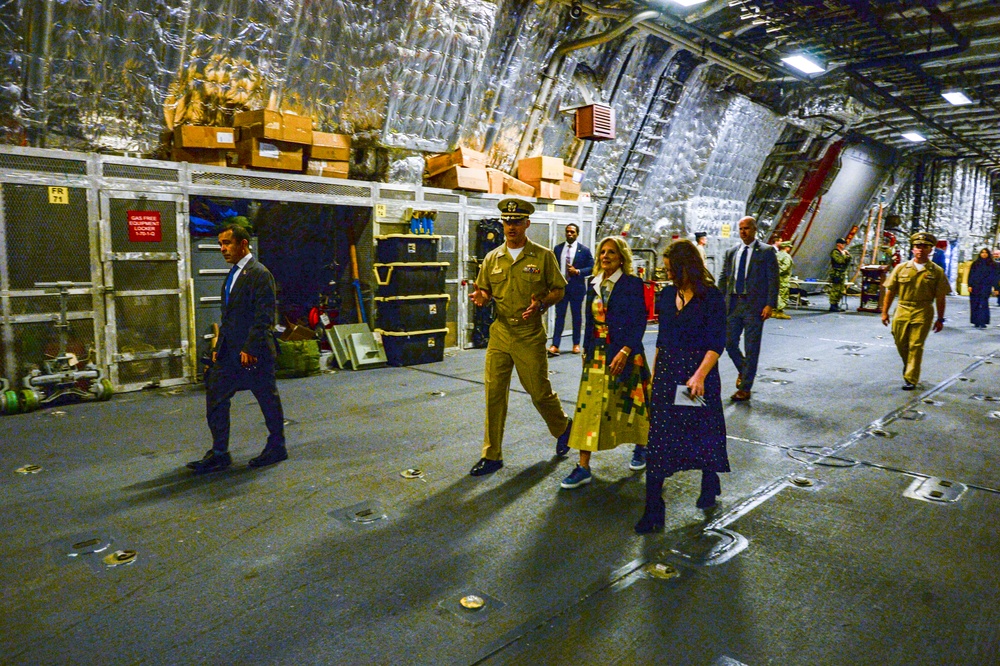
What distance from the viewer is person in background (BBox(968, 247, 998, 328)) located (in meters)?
12.5

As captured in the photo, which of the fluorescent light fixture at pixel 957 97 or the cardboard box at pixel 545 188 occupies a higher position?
the fluorescent light fixture at pixel 957 97

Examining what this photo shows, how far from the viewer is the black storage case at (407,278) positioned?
319 inches

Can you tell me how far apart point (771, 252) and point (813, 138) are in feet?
39.7

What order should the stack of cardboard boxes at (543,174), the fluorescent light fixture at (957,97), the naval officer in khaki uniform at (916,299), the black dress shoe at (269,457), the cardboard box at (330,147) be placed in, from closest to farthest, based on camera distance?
the black dress shoe at (269,457)
the naval officer in khaki uniform at (916,299)
the cardboard box at (330,147)
the stack of cardboard boxes at (543,174)
the fluorescent light fixture at (957,97)

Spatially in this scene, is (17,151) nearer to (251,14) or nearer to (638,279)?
(251,14)

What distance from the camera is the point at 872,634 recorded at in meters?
2.52

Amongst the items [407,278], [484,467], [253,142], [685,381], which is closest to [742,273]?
[685,381]

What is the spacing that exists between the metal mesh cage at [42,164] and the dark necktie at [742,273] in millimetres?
6267

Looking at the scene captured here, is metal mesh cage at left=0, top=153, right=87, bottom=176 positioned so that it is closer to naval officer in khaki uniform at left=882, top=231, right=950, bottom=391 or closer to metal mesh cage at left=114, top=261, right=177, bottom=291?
metal mesh cage at left=114, top=261, right=177, bottom=291

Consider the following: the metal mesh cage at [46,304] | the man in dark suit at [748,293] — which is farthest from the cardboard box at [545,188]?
the metal mesh cage at [46,304]

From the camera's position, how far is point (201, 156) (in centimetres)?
705

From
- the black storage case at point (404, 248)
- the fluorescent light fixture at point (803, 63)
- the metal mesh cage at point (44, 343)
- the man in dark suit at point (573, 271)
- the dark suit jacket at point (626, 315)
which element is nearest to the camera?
the dark suit jacket at point (626, 315)

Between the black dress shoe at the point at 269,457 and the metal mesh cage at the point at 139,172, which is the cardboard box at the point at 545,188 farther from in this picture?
the black dress shoe at the point at 269,457

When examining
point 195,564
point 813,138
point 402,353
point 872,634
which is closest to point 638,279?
point 872,634
